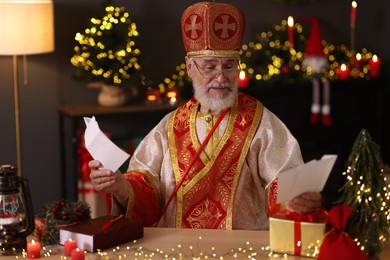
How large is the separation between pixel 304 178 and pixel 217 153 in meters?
0.94

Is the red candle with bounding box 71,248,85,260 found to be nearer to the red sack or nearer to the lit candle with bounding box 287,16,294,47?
the red sack

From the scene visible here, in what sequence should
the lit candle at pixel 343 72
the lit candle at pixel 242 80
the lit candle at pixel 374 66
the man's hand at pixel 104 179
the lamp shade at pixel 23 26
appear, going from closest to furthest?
the man's hand at pixel 104 179 < the lamp shade at pixel 23 26 < the lit candle at pixel 242 80 < the lit candle at pixel 343 72 < the lit candle at pixel 374 66

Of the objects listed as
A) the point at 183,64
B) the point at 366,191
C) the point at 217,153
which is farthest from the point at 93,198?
the point at 366,191

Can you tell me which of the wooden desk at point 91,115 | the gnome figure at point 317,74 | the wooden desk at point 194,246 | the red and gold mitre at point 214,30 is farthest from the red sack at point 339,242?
the gnome figure at point 317,74

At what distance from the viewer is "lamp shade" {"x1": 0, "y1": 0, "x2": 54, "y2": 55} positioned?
490 cm

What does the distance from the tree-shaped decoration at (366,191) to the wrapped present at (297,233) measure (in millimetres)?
94

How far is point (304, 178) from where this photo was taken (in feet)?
7.87

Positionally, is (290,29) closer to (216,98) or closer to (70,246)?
(216,98)

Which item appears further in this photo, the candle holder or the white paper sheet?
the candle holder

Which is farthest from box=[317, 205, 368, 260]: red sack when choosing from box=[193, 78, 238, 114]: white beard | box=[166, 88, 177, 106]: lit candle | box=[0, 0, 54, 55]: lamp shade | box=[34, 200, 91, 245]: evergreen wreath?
box=[166, 88, 177, 106]: lit candle

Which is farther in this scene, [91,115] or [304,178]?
[91,115]

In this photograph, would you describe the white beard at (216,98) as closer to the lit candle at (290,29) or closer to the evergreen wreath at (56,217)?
the evergreen wreath at (56,217)

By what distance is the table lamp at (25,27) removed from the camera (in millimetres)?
4898

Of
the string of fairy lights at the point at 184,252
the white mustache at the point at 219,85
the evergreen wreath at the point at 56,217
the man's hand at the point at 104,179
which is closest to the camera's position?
the string of fairy lights at the point at 184,252
